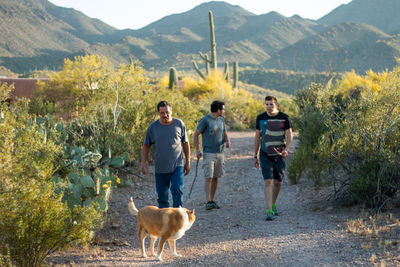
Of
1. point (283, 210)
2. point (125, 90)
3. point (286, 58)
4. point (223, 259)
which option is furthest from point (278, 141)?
point (286, 58)

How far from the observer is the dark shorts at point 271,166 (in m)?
5.77

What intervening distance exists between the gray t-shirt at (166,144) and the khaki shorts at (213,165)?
134 centimetres

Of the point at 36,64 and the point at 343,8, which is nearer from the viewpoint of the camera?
the point at 36,64

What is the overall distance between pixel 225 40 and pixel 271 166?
105 metres

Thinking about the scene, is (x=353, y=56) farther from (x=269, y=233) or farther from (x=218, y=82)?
(x=269, y=233)

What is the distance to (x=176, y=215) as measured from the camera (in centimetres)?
412

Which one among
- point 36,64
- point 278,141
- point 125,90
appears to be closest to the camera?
point 278,141

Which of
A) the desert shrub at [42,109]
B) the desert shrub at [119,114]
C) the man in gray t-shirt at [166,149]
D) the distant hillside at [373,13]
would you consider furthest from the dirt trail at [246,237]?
the distant hillside at [373,13]

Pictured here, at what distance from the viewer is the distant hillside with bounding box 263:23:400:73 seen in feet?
174

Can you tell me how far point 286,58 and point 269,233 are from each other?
66.7m

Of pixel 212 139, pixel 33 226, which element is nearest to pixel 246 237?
pixel 212 139

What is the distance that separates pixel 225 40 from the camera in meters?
107

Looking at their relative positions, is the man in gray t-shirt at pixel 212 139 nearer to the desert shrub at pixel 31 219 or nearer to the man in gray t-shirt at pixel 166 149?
the man in gray t-shirt at pixel 166 149

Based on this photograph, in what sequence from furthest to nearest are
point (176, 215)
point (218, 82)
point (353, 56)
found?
point (353, 56) < point (218, 82) < point (176, 215)
